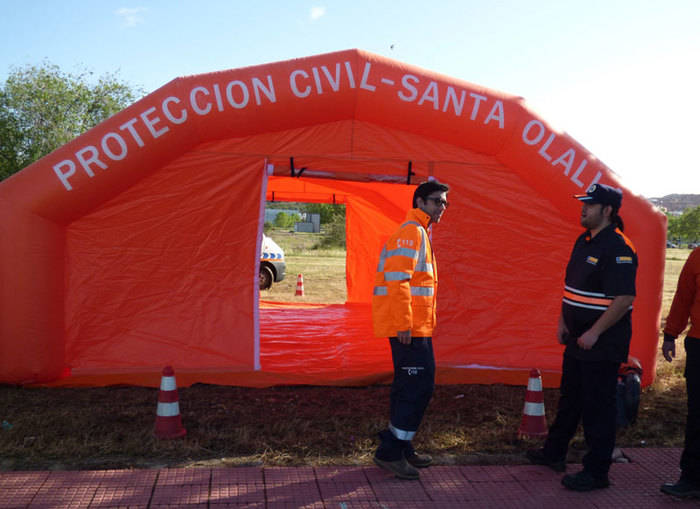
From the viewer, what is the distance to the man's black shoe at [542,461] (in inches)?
154

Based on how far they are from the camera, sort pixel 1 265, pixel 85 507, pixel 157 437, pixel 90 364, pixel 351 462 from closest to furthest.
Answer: pixel 85 507, pixel 351 462, pixel 157 437, pixel 1 265, pixel 90 364

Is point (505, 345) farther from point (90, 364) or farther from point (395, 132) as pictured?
point (90, 364)

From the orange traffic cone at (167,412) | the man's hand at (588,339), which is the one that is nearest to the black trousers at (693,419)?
the man's hand at (588,339)

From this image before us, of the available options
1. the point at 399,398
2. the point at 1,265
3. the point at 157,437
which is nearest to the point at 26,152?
the point at 1,265

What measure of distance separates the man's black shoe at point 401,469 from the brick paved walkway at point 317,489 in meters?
0.04

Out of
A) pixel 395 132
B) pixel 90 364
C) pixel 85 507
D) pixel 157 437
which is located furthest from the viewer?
pixel 395 132

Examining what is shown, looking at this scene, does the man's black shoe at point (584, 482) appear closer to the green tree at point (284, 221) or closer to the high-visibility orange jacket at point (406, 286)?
the high-visibility orange jacket at point (406, 286)

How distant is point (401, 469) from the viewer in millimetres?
3697

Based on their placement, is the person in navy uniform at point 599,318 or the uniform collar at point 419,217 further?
the uniform collar at point 419,217

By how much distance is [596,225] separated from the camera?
363cm

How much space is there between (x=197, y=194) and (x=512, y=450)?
12.1ft

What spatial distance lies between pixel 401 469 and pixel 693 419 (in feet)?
5.94

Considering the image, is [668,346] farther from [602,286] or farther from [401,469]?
[401,469]

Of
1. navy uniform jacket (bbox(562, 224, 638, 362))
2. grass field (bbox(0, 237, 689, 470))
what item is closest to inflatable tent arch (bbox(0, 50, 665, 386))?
grass field (bbox(0, 237, 689, 470))
